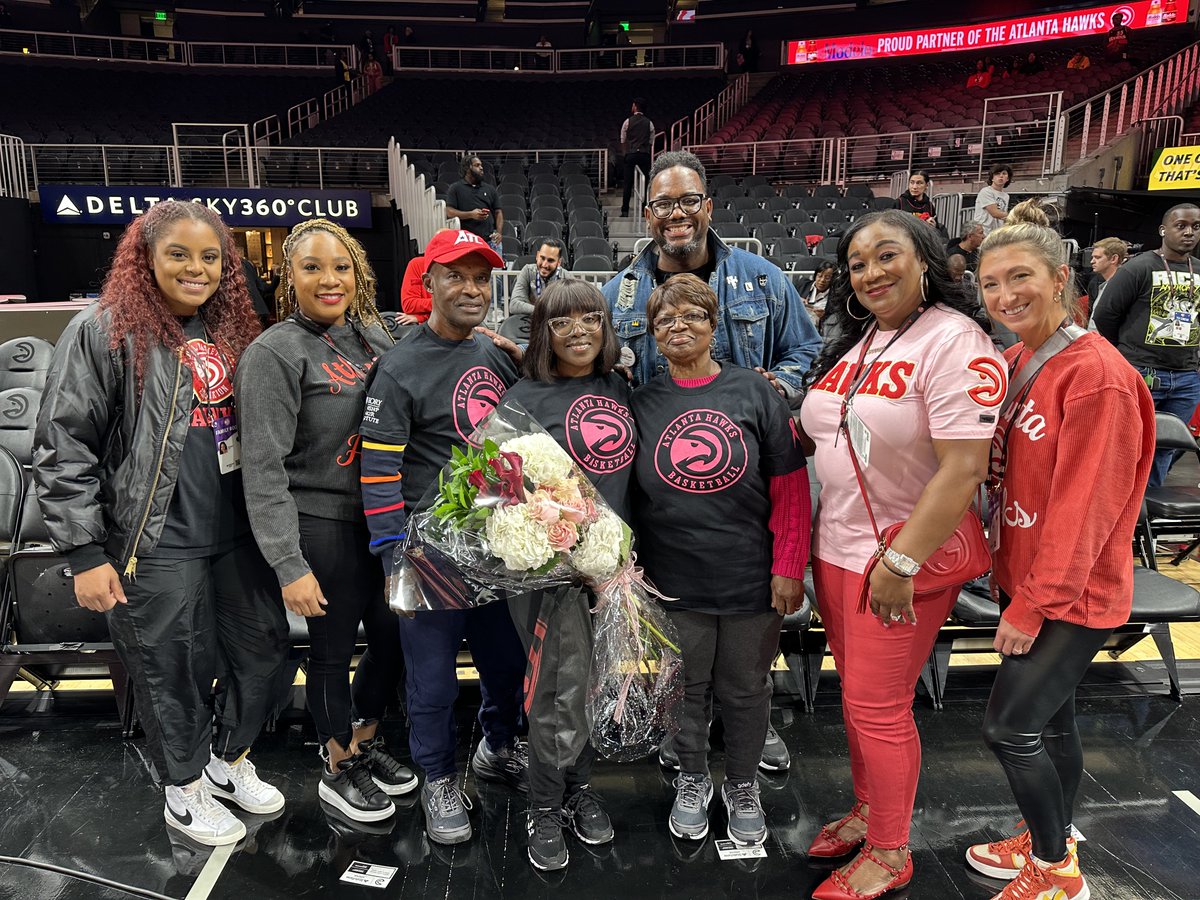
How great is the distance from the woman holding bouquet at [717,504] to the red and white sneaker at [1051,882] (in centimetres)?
71

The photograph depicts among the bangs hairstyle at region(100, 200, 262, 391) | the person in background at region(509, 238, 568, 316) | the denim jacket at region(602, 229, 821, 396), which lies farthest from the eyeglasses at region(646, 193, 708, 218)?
the person in background at region(509, 238, 568, 316)

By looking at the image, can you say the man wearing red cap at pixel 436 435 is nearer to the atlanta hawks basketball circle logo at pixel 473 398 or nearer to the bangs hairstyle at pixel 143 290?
the atlanta hawks basketball circle logo at pixel 473 398

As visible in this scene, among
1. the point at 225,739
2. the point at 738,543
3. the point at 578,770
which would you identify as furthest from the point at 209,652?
the point at 738,543

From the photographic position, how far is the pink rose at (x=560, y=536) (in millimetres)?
1794

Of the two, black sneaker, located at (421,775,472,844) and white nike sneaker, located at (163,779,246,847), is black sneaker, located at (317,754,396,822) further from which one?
white nike sneaker, located at (163,779,246,847)

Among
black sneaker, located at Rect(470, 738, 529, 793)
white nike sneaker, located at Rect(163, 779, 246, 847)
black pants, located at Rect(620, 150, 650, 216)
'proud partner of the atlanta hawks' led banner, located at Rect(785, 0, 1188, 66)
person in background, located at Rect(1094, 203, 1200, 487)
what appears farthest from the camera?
'proud partner of the atlanta hawks' led banner, located at Rect(785, 0, 1188, 66)

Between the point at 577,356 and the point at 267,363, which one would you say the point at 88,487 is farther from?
the point at 577,356

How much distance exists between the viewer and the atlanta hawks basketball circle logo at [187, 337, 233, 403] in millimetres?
2078

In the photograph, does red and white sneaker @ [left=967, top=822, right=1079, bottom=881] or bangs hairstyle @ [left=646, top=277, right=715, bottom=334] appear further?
red and white sneaker @ [left=967, top=822, right=1079, bottom=881]

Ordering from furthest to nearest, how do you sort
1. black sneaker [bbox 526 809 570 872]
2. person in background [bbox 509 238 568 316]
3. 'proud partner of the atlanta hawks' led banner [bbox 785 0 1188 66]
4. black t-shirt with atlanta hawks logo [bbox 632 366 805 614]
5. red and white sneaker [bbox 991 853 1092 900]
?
1. 'proud partner of the atlanta hawks' led banner [bbox 785 0 1188 66]
2. person in background [bbox 509 238 568 316]
3. black sneaker [bbox 526 809 570 872]
4. black t-shirt with atlanta hawks logo [bbox 632 366 805 614]
5. red and white sneaker [bbox 991 853 1092 900]

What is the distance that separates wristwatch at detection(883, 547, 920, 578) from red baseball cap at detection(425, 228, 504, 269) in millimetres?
1168

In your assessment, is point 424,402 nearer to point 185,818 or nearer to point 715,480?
point 715,480

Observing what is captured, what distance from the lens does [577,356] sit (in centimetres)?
198

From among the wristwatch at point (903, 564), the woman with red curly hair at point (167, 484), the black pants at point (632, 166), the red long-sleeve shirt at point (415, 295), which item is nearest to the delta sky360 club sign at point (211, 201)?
the black pants at point (632, 166)
